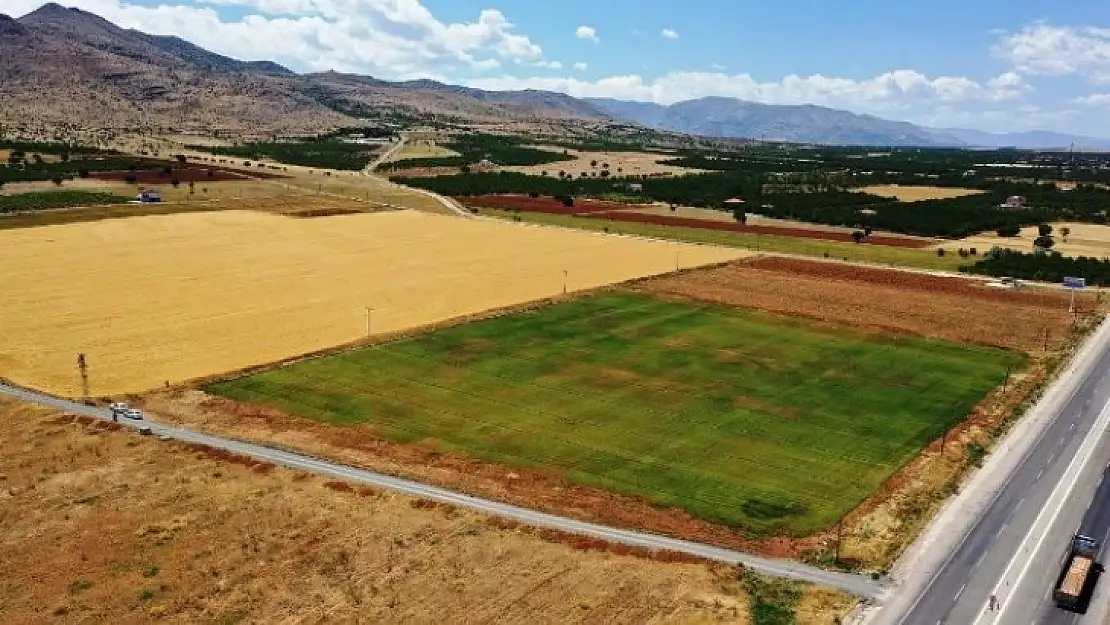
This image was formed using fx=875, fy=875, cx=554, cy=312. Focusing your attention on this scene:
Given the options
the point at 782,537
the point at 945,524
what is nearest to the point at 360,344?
the point at 782,537

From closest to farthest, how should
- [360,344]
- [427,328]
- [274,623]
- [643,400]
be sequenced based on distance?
[274,623] < [643,400] < [360,344] < [427,328]

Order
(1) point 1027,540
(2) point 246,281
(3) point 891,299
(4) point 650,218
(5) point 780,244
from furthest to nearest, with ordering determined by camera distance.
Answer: (4) point 650,218, (5) point 780,244, (3) point 891,299, (2) point 246,281, (1) point 1027,540

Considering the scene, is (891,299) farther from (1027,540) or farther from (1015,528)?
(1027,540)

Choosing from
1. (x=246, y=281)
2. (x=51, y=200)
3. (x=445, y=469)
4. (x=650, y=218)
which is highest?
(x=51, y=200)

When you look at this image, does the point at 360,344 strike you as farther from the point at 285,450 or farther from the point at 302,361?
the point at 285,450

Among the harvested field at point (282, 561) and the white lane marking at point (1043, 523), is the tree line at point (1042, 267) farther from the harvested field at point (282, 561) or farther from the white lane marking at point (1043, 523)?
the harvested field at point (282, 561)

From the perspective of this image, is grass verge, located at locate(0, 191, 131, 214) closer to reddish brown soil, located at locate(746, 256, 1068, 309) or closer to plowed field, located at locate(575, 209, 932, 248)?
plowed field, located at locate(575, 209, 932, 248)

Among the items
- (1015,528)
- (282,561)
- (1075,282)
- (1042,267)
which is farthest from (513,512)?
(1042,267)

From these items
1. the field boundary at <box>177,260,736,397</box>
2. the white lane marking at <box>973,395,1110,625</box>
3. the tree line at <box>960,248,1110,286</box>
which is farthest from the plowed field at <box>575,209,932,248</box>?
the white lane marking at <box>973,395,1110,625</box>
